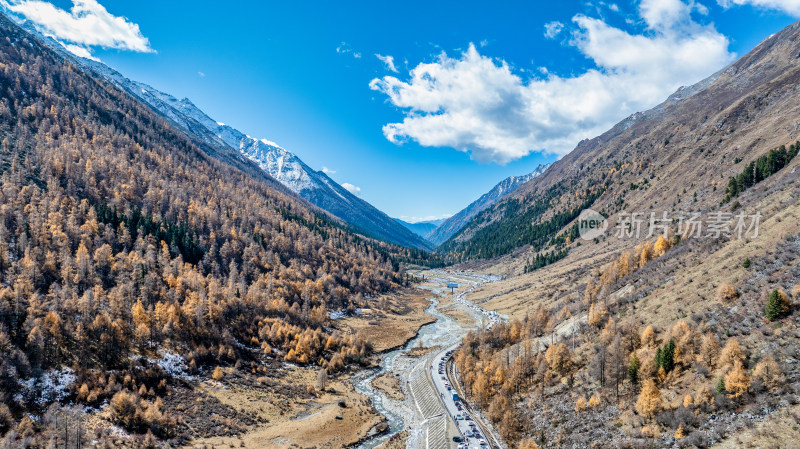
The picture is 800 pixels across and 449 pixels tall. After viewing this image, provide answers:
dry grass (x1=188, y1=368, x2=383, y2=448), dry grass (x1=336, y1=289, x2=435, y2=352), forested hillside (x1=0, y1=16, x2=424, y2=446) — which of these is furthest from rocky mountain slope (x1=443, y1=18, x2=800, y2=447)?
forested hillside (x1=0, y1=16, x2=424, y2=446)

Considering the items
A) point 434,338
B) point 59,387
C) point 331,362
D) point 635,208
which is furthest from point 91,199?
point 635,208

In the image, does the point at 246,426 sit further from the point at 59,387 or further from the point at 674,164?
the point at 674,164

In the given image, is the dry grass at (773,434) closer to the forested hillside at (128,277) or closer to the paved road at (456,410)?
the paved road at (456,410)

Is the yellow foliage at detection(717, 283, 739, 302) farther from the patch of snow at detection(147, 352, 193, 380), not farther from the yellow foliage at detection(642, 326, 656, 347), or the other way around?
→ the patch of snow at detection(147, 352, 193, 380)

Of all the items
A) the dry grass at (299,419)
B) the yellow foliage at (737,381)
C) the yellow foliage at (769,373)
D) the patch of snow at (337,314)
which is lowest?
the dry grass at (299,419)

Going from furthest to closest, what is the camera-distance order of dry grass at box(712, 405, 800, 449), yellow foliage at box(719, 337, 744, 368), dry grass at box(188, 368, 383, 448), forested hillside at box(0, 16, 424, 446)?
forested hillside at box(0, 16, 424, 446), dry grass at box(188, 368, 383, 448), yellow foliage at box(719, 337, 744, 368), dry grass at box(712, 405, 800, 449)

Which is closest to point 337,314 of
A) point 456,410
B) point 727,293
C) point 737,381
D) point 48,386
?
point 456,410

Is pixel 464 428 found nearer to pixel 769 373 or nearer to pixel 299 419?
pixel 299 419

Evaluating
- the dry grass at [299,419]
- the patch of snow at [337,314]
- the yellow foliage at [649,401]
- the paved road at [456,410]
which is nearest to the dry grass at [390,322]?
the patch of snow at [337,314]
